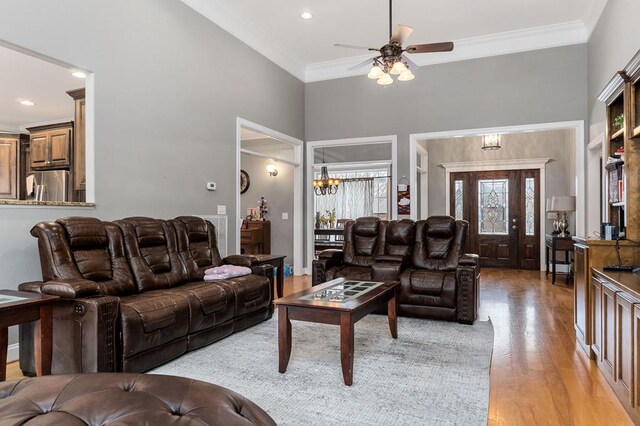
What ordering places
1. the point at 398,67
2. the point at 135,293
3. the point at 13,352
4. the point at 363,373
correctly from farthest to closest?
1. the point at 398,67
2. the point at 135,293
3. the point at 13,352
4. the point at 363,373

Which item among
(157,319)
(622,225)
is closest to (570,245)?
(622,225)

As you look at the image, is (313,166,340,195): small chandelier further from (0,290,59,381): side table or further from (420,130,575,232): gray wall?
(0,290,59,381): side table

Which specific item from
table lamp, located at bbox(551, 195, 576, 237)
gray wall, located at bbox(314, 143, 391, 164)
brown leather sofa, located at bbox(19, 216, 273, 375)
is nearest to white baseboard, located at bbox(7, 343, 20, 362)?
brown leather sofa, located at bbox(19, 216, 273, 375)

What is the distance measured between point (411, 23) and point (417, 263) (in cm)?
337

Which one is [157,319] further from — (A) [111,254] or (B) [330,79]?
(B) [330,79]

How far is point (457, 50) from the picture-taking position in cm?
649

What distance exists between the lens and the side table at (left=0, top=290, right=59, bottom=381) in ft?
6.99

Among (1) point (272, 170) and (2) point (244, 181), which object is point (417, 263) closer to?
(1) point (272, 170)

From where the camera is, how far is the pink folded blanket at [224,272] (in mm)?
3926

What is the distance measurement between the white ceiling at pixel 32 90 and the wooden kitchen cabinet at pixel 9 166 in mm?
466

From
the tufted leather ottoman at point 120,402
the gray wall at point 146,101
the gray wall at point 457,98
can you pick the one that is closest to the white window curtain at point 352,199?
the gray wall at point 457,98

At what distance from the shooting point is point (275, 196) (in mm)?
8617

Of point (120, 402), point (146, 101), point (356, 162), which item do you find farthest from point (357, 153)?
point (120, 402)

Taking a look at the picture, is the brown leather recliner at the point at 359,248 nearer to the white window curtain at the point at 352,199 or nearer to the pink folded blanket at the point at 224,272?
the pink folded blanket at the point at 224,272
